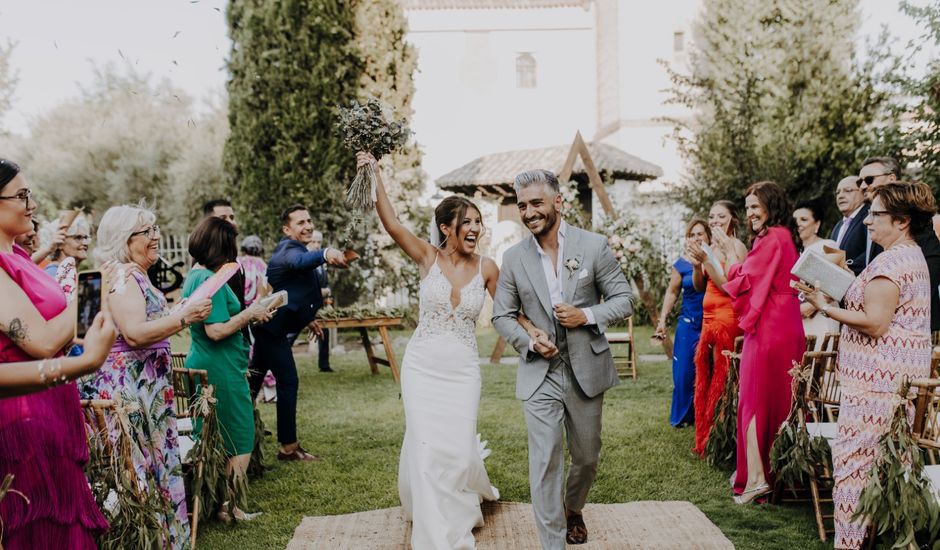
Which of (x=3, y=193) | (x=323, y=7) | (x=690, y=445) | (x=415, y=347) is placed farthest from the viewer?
(x=323, y=7)

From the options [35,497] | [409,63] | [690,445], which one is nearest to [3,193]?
[35,497]

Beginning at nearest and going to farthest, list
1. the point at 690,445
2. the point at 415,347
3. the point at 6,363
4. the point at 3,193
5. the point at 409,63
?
1. the point at 6,363
2. the point at 3,193
3. the point at 415,347
4. the point at 690,445
5. the point at 409,63

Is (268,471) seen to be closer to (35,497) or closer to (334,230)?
(35,497)

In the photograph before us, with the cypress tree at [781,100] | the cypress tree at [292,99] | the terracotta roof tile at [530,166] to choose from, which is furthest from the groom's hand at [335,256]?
the terracotta roof tile at [530,166]

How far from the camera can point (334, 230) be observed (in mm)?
17141

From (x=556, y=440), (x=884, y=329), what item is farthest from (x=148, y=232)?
(x=884, y=329)

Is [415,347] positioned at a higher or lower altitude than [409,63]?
lower

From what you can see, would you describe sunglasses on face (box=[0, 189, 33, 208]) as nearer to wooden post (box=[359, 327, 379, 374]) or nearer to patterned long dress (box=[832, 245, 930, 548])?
patterned long dress (box=[832, 245, 930, 548])

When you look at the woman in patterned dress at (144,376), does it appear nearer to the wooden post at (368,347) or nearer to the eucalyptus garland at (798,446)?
the eucalyptus garland at (798,446)

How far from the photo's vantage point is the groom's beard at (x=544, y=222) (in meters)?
4.71

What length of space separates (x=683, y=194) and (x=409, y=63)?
6.98 m

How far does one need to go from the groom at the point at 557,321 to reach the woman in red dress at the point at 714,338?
2.46m

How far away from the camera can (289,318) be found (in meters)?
7.24

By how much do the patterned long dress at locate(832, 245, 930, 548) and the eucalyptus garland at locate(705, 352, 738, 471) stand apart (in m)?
2.13
